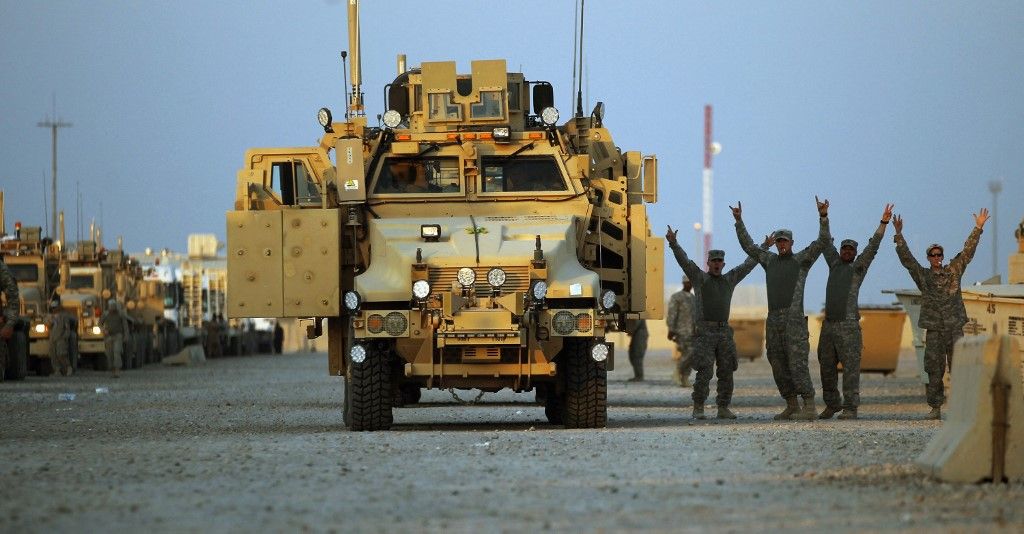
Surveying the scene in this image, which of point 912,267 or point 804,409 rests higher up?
point 912,267

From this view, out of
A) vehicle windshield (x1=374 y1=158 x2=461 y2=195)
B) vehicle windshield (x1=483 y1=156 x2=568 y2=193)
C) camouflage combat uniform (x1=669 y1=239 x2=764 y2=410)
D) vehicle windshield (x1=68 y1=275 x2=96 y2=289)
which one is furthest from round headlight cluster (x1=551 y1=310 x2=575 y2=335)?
vehicle windshield (x1=68 y1=275 x2=96 y2=289)

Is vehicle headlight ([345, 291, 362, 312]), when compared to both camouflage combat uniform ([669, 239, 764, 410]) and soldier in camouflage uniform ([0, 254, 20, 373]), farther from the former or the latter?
soldier in camouflage uniform ([0, 254, 20, 373])

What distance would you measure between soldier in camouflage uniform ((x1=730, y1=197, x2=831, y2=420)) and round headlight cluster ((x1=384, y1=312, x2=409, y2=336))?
437 cm

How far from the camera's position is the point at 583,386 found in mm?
17359

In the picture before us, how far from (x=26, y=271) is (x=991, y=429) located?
3202cm

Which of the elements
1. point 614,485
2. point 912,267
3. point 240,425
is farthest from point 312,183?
point 614,485

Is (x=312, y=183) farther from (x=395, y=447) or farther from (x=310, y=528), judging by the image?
(x=310, y=528)

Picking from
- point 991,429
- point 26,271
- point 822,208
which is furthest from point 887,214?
point 26,271

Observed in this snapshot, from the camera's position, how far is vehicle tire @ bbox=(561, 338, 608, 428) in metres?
17.3

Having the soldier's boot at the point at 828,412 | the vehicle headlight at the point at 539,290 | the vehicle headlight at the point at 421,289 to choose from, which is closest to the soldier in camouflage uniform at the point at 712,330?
the soldier's boot at the point at 828,412

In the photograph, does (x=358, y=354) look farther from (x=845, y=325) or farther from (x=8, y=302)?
(x=8, y=302)

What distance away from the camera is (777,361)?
64.2ft

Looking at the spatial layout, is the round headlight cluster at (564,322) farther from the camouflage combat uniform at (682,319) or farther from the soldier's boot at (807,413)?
the camouflage combat uniform at (682,319)

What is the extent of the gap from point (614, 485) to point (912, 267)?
8.58 metres
